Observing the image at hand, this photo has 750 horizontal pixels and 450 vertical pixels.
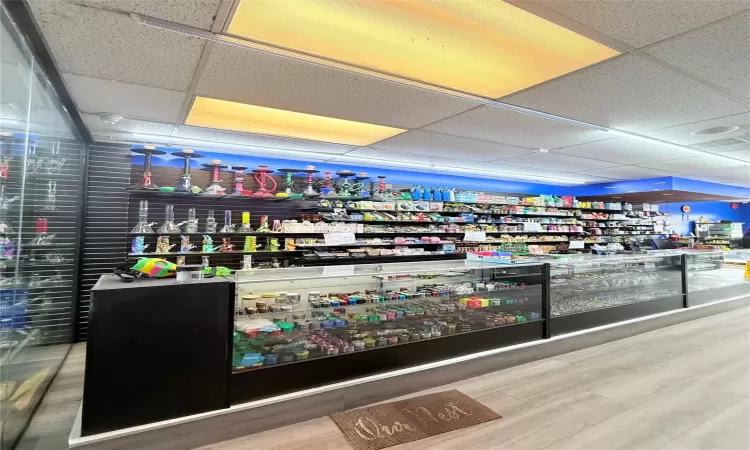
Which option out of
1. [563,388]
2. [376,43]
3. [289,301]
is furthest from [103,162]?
[563,388]

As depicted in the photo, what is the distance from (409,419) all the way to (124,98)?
3.39m

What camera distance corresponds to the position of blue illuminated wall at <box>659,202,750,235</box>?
510 inches

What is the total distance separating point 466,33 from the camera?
2.14 m

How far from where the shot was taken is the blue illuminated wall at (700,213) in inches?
510

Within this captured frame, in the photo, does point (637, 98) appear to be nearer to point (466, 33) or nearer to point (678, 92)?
point (678, 92)

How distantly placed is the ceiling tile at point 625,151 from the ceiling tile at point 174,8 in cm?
460

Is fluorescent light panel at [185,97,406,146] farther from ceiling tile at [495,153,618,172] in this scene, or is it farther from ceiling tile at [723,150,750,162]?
ceiling tile at [723,150,750,162]

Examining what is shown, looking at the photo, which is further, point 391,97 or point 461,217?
point 461,217

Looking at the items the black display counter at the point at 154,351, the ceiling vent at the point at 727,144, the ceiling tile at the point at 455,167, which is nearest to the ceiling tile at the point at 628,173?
the ceiling tile at the point at 455,167

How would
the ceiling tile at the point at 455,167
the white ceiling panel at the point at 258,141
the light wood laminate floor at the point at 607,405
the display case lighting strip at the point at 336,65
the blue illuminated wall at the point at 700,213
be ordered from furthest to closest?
the blue illuminated wall at the point at 700,213
the ceiling tile at the point at 455,167
the white ceiling panel at the point at 258,141
the light wood laminate floor at the point at 607,405
the display case lighting strip at the point at 336,65

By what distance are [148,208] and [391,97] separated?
11.5ft

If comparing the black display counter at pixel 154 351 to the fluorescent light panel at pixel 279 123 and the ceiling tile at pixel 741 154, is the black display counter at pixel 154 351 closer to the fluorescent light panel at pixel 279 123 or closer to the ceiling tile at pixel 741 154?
the fluorescent light panel at pixel 279 123

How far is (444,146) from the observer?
16.2 ft

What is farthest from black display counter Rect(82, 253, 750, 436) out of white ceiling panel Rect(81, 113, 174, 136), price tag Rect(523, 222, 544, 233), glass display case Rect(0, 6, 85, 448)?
price tag Rect(523, 222, 544, 233)
